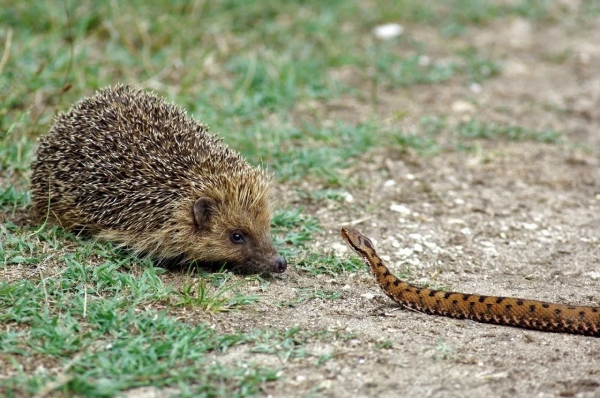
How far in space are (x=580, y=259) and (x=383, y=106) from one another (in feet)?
12.1

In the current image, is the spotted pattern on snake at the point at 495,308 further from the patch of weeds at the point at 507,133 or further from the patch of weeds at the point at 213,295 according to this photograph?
the patch of weeds at the point at 507,133

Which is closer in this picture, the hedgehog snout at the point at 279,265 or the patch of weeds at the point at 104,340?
the patch of weeds at the point at 104,340

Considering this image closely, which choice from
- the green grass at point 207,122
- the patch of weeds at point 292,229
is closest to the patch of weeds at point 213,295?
the green grass at point 207,122

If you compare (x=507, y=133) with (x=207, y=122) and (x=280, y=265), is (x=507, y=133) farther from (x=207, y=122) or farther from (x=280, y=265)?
(x=280, y=265)

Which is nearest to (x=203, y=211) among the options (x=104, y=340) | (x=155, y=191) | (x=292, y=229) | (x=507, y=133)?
(x=155, y=191)

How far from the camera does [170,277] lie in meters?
6.40

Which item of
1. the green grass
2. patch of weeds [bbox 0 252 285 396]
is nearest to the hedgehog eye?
the green grass

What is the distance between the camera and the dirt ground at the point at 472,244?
493 centimetres

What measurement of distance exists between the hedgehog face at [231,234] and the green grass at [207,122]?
23 centimetres

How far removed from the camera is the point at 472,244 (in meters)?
7.18

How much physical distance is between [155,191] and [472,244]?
2826 millimetres

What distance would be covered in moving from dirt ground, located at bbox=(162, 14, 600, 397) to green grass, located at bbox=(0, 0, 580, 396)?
0.62 feet

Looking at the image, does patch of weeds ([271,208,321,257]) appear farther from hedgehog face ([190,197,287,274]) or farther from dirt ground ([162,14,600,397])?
hedgehog face ([190,197,287,274])

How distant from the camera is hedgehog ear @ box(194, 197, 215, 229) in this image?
6457 mm
